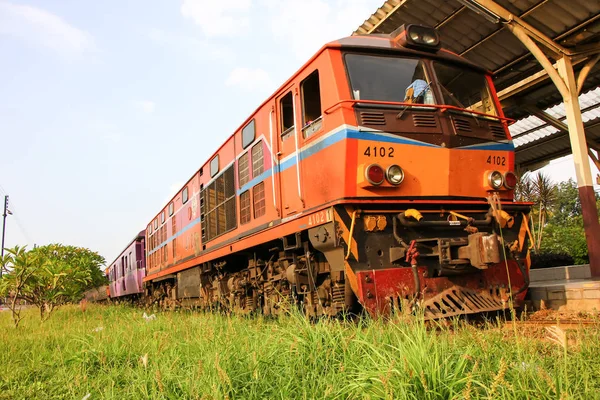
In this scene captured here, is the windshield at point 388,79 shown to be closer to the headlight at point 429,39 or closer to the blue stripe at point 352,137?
the headlight at point 429,39

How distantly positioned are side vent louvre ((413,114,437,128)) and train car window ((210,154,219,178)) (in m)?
5.11

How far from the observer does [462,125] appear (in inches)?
226

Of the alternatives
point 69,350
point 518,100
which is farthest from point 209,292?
point 518,100

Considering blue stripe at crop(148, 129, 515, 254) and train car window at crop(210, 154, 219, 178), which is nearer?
blue stripe at crop(148, 129, 515, 254)

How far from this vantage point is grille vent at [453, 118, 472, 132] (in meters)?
5.68

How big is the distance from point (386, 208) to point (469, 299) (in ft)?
4.40

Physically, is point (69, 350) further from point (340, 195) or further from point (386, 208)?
point (386, 208)

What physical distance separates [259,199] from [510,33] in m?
7.32

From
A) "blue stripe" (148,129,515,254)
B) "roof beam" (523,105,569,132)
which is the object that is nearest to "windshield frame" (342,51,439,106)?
"blue stripe" (148,129,515,254)

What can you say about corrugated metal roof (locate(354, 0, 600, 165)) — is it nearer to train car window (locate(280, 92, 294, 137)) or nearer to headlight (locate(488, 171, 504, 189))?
headlight (locate(488, 171, 504, 189))

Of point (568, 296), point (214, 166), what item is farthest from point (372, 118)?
point (214, 166)

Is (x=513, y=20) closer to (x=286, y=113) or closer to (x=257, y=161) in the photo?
(x=286, y=113)

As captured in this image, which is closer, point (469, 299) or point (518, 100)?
point (469, 299)

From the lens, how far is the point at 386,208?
17.3 feet
